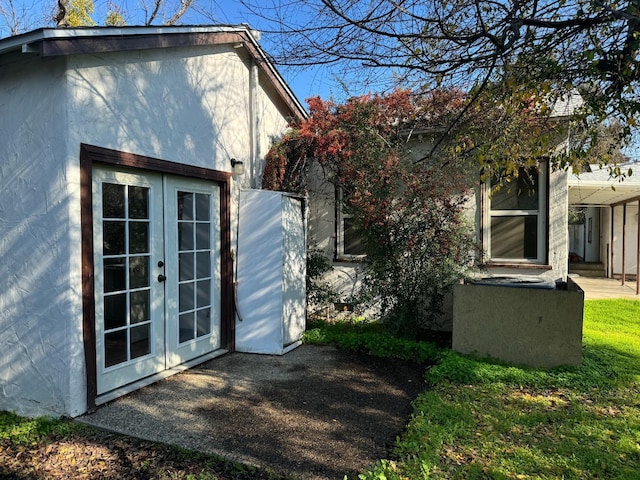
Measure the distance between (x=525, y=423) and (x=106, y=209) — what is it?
444 centimetres

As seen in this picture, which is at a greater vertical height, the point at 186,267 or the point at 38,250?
the point at 38,250

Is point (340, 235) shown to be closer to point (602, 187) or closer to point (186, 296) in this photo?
point (186, 296)

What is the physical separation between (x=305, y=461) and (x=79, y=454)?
175 centimetres

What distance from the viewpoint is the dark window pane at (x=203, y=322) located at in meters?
5.56

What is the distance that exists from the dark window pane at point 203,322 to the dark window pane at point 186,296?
8.5 inches

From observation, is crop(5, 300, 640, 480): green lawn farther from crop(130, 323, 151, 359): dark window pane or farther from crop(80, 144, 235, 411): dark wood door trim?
crop(130, 323, 151, 359): dark window pane

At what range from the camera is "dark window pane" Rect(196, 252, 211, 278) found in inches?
218

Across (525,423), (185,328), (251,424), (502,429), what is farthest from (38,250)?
(525,423)

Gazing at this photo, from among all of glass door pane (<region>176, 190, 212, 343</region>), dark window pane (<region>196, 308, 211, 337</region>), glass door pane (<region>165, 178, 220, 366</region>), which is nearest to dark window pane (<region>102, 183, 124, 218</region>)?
glass door pane (<region>165, 178, 220, 366</region>)

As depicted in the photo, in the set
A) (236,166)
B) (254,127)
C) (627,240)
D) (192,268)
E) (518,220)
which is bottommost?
(192,268)

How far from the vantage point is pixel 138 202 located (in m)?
4.61

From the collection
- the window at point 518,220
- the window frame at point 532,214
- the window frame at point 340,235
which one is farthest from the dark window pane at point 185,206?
the window at point 518,220

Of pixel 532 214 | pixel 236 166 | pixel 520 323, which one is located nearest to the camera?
pixel 520 323

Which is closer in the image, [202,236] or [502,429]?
[502,429]
